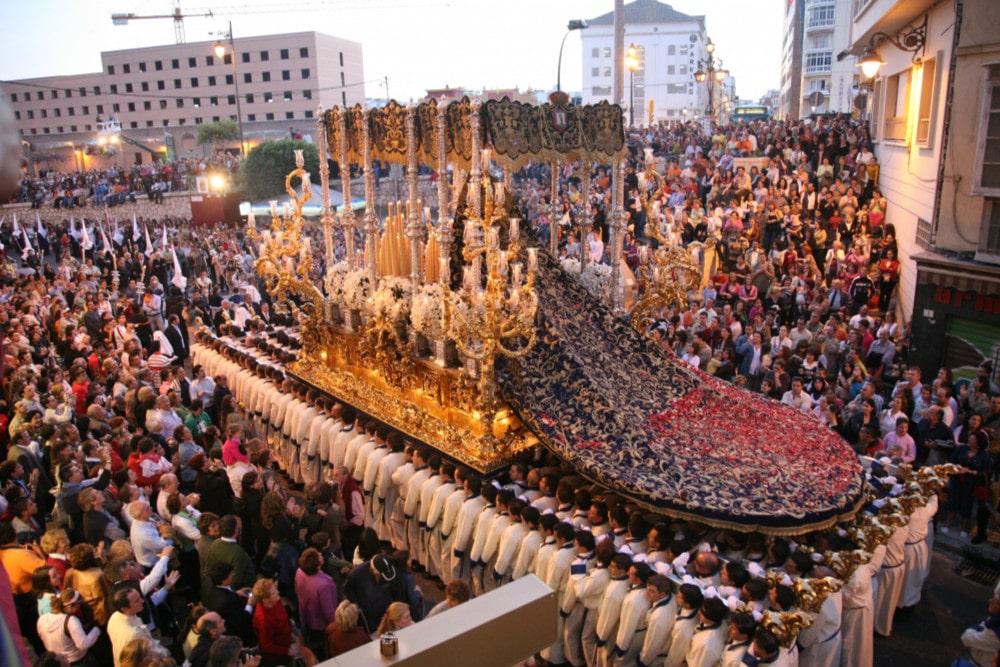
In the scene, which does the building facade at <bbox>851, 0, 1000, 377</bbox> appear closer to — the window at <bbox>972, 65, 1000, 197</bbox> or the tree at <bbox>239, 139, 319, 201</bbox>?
the window at <bbox>972, 65, 1000, 197</bbox>

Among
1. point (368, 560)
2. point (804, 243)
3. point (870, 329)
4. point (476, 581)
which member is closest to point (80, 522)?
point (368, 560)

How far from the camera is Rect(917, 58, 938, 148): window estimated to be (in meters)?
13.8

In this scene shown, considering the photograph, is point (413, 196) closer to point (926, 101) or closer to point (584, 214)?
point (584, 214)

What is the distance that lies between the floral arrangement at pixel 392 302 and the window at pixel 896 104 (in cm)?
1189

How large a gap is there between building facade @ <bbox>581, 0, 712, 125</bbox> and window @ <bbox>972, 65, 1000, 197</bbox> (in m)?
60.7

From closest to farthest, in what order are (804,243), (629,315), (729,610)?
1. (729,610)
2. (629,315)
3. (804,243)

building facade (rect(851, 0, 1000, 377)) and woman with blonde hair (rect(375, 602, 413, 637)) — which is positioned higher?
building facade (rect(851, 0, 1000, 377))

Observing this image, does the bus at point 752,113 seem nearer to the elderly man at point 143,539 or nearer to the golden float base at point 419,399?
the golden float base at point 419,399

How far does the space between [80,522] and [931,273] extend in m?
13.2

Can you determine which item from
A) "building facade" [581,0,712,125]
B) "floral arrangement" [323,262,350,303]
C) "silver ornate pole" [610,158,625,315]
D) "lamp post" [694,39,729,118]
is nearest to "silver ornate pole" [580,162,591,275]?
"silver ornate pole" [610,158,625,315]

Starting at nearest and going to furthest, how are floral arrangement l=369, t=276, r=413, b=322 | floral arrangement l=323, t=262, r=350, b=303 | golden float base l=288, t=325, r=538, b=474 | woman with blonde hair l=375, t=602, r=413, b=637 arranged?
woman with blonde hair l=375, t=602, r=413, b=637
golden float base l=288, t=325, r=538, b=474
floral arrangement l=369, t=276, r=413, b=322
floral arrangement l=323, t=262, r=350, b=303

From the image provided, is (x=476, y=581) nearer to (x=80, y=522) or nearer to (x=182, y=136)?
(x=80, y=522)

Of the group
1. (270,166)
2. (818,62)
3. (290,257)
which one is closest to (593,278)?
(290,257)

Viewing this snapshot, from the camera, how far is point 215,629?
5.34 metres
